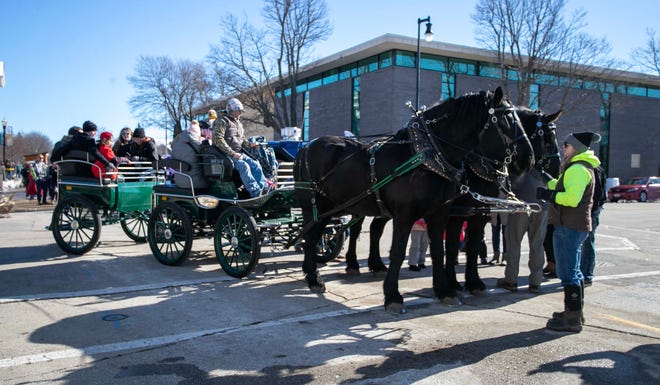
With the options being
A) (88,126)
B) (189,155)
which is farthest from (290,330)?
(88,126)

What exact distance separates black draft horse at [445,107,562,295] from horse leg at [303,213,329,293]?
167cm

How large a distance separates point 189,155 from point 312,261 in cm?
280

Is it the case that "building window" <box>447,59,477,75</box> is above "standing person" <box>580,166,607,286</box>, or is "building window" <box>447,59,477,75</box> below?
above

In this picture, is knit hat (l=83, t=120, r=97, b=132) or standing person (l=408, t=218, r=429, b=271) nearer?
standing person (l=408, t=218, r=429, b=271)

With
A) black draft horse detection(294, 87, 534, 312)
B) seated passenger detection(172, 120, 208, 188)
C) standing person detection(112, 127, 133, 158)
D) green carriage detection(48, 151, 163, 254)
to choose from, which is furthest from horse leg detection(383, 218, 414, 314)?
standing person detection(112, 127, 133, 158)

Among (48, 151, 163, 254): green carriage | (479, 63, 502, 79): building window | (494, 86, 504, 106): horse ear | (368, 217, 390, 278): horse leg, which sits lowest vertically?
(368, 217, 390, 278): horse leg

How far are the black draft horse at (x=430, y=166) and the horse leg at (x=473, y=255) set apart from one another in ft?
2.03

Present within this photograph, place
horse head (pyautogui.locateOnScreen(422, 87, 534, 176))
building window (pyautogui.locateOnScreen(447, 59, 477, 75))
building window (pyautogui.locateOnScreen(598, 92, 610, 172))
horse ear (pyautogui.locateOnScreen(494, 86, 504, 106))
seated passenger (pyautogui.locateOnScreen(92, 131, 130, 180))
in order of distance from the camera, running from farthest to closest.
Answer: building window (pyautogui.locateOnScreen(598, 92, 610, 172)) < building window (pyautogui.locateOnScreen(447, 59, 477, 75)) < seated passenger (pyautogui.locateOnScreen(92, 131, 130, 180)) < horse head (pyautogui.locateOnScreen(422, 87, 534, 176)) < horse ear (pyautogui.locateOnScreen(494, 86, 504, 106))

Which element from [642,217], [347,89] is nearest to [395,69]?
[347,89]

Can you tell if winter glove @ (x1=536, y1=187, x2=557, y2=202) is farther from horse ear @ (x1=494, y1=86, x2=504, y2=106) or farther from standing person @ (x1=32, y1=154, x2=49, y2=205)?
standing person @ (x1=32, y1=154, x2=49, y2=205)

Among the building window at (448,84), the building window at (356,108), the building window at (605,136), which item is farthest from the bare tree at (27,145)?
the building window at (605,136)

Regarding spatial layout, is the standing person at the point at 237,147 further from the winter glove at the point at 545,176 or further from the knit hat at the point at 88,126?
the winter glove at the point at 545,176

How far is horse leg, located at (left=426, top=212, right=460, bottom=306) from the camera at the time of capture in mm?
6066

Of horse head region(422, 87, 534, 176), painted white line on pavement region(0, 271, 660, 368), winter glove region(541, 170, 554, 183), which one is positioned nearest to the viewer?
painted white line on pavement region(0, 271, 660, 368)
